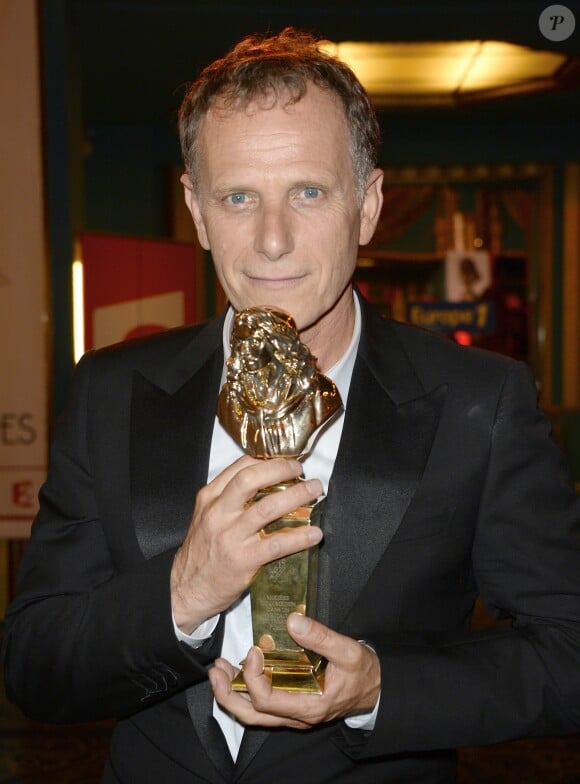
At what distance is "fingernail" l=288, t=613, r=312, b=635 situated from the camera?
43.5 inches

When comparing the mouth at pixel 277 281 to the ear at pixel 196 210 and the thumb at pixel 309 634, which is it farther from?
the thumb at pixel 309 634

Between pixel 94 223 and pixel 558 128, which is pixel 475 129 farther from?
pixel 94 223

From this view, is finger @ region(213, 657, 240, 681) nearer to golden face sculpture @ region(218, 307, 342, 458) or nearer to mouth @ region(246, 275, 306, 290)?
golden face sculpture @ region(218, 307, 342, 458)

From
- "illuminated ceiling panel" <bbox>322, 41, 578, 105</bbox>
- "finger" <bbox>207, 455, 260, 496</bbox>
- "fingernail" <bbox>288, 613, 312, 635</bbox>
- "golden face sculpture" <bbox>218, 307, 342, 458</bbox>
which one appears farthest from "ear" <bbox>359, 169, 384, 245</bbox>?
"illuminated ceiling panel" <bbox>322, 41, 578, 105</bbox>

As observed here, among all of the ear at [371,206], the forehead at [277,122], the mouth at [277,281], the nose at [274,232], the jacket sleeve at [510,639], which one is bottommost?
the jacket sleeve at [510,639]

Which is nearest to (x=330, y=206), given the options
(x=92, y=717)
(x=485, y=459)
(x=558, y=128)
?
(x=485, y=459)

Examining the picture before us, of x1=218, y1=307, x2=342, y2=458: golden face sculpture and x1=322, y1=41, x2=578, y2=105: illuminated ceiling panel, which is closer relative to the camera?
x1=218, y1=307, x2=342, y2=458: golden face sculpture

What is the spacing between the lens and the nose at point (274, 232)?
1.26m

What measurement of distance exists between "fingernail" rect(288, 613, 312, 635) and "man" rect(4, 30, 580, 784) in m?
0.07

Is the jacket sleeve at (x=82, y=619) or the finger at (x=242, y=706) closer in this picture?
the finger at (x=242, y=706)

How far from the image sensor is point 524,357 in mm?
9797

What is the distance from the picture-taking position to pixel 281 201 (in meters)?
1.28

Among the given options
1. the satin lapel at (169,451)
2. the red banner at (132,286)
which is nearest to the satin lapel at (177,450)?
the satin lapel at (169,451)

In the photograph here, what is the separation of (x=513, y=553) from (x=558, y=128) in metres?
8.71
